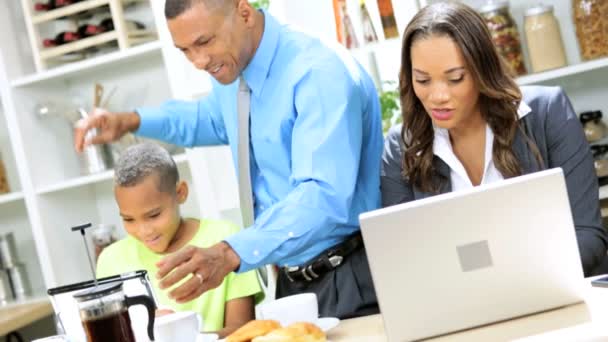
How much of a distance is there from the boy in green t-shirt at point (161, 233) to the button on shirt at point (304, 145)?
200 millimetres

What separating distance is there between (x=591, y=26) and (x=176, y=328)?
1.84 m

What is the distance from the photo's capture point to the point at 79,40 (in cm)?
341

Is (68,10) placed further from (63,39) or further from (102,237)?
(102,237)

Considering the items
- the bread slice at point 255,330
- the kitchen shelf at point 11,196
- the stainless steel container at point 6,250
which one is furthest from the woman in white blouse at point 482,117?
the stainless steel container at point 6,250

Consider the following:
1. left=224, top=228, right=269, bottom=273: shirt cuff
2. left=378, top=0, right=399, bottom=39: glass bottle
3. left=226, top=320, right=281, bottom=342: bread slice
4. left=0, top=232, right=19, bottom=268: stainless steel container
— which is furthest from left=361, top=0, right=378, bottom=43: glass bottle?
left=0, top=232, right=19, bottom=268: stainless steel container

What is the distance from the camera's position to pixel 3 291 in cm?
362

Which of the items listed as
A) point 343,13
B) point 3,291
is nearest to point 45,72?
point 3,291

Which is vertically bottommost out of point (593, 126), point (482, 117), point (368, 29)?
point (593, 126)

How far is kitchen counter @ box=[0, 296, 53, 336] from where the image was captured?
10.2 feet

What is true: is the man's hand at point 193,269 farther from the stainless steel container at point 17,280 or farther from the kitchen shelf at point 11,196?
the stainless steel container at point 17,280

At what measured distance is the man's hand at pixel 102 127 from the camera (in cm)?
223

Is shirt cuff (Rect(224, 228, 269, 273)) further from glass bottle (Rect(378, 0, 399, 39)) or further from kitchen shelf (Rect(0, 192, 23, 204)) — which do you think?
kitchen shelf (Rect(0, 192, 23, 204))

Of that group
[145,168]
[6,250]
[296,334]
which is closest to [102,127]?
[145,168]

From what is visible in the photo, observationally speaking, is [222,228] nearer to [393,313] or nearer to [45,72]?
[393,313]
